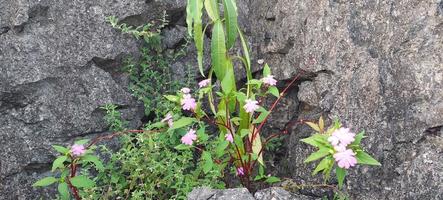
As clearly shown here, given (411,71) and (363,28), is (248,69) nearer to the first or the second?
(363,28)

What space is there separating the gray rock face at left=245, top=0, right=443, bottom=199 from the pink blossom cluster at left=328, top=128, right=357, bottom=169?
1.40ft

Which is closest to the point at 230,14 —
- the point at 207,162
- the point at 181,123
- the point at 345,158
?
the point at 181,123

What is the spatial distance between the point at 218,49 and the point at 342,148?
985mm

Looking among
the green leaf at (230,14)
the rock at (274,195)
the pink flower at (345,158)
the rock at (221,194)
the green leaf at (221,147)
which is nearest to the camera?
the pink flower at (345,158)

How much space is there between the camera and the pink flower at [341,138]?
2.72 m

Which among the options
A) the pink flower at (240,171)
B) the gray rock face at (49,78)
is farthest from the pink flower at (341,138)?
the gray rock face at (49,78)

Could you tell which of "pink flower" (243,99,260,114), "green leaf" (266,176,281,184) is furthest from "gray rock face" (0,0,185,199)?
"green leaf" (266,176,281,184)

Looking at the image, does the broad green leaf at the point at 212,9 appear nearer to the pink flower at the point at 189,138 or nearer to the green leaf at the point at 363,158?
the pink flower at the point at 189,138

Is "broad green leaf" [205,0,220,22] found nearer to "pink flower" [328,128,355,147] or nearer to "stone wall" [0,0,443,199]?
"stone wall" [0,0,443,199]

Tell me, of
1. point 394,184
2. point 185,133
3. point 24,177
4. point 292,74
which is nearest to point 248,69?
point 292,74

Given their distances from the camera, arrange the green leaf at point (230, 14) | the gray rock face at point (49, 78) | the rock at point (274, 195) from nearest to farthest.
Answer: the rock at point (274, 195) < the green leaf at point (230, 14) < the gray rock face at point (49, 78)

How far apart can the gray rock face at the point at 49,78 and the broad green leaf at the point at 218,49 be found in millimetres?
598

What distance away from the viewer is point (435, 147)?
9.68 ft

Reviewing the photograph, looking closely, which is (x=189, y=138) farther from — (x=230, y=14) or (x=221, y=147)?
(x=230, y=14)
